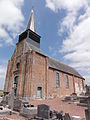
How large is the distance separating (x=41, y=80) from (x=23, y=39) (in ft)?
32.6

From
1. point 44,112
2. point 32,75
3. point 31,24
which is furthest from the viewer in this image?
point 31,24

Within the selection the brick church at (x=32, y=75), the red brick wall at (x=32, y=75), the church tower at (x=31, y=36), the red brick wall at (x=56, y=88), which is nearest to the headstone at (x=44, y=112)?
the brick church at (x=32, y=75)

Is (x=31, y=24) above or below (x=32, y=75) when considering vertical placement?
above

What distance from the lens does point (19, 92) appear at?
17578 mm

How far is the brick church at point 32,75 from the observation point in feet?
56.9

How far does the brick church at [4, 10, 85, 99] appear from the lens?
56.9 feet

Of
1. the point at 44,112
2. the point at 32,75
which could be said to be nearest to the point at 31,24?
the point at 32,75

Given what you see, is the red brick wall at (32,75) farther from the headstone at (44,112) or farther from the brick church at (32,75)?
the headstone at (44,112)

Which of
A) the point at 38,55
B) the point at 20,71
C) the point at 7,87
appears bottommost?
the point at 7,87

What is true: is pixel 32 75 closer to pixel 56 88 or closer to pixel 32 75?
pixel 32 75

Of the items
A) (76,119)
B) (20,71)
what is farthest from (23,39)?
(76,119)

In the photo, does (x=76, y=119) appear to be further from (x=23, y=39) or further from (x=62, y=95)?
(x=23, y=39)

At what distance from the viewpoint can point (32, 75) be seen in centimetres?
1720

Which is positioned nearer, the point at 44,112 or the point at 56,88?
the point at 44,112
